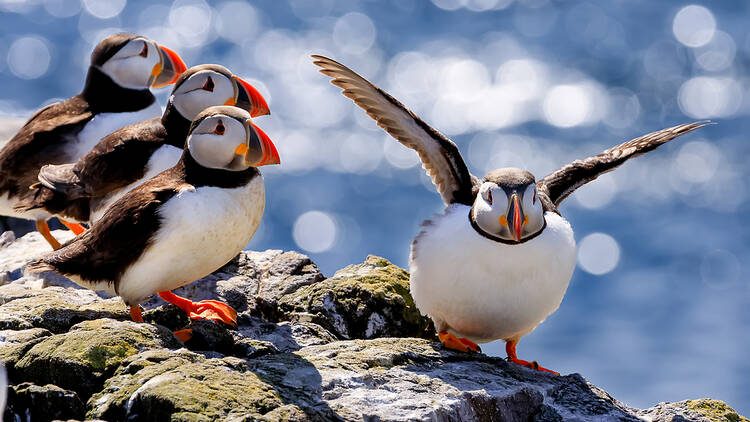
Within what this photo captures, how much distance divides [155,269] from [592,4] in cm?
2227

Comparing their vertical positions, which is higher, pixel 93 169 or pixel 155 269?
pixel 93 169

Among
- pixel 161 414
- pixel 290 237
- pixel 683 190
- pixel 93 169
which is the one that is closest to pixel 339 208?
pixel 290 237

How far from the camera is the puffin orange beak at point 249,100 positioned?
6992mm

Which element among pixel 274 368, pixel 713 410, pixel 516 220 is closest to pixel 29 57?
pixel 516 220

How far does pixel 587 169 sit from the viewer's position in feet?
22.4

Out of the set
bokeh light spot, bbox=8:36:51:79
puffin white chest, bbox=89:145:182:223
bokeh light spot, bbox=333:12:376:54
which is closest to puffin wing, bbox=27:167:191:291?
puffin white chest, bbox=89:145:182:223

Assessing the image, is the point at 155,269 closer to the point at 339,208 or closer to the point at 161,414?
the point at 161,414

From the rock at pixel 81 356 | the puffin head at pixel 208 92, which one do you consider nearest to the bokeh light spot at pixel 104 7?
the puffin head at pixel 208 92

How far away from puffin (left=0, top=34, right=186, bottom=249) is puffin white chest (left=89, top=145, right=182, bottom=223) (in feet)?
2.04

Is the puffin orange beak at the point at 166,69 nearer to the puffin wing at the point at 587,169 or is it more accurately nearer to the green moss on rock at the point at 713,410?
the puffin wing at the point at 587,169

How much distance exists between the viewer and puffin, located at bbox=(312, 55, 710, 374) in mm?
5586

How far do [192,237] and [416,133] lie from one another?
1.62 m

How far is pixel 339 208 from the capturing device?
17.6 m

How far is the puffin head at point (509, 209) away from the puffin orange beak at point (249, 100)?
2038 mm
